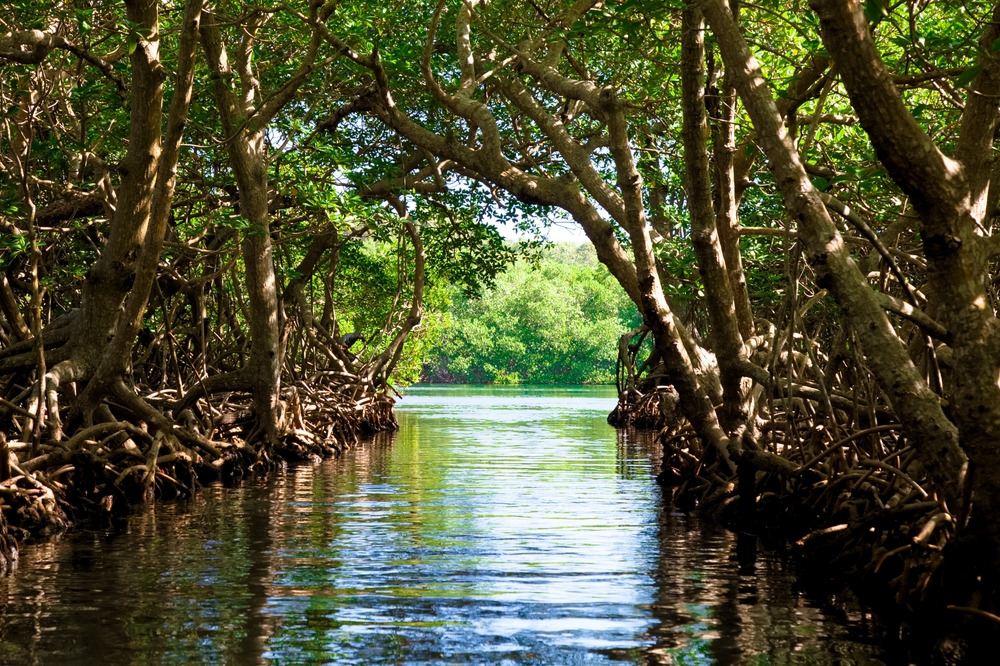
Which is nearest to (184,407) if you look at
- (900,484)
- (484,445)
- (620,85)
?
(620,85)

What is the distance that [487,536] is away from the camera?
8.70 metres

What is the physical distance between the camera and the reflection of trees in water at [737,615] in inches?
202

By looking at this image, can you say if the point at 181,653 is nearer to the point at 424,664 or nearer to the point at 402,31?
the point at 424,664

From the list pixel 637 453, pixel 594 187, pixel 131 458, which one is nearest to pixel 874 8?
pixel 594 187

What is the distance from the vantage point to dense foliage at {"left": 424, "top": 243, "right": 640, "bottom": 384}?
63.3 metres

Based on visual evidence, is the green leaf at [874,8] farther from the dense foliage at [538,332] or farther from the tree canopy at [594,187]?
the dense foliage at [538,332]

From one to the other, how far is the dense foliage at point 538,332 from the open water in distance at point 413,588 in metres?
51.8

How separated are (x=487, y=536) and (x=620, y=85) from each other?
226 inches

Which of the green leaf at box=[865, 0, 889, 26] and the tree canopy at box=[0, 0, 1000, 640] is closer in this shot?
the green leaf at box=[865, 0, 889, 26]

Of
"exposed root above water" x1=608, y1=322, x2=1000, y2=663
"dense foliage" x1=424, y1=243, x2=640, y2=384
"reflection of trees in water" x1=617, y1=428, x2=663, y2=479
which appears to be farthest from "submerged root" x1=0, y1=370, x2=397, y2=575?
"dense foliage" x1=424, y1=243, x2=640, y2=384

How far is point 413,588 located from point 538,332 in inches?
2262

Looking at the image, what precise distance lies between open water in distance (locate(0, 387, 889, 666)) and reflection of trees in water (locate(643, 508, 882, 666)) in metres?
0.02

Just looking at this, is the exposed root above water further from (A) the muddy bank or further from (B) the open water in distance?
(B) the open water in distance

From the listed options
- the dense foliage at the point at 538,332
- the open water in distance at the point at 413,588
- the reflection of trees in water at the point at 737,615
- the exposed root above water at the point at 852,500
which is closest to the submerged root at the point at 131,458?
the open water in distance at the point at 413,588
